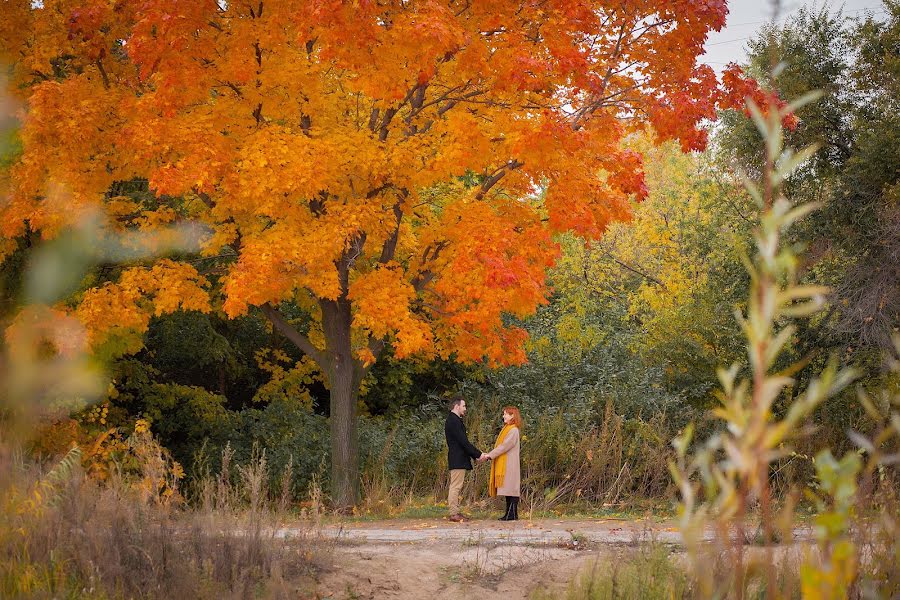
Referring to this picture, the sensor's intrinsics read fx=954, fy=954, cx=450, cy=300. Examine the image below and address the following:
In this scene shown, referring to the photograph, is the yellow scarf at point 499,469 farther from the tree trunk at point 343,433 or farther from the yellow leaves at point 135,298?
the yellow leaves at point 135,298

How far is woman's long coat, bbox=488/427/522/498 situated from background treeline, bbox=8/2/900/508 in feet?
1.82

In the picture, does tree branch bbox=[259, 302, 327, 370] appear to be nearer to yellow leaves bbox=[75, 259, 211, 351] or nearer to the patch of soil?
yellow leaves bbox=[75, 259, 211, 351]

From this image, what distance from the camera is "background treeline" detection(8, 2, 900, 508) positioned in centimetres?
1511

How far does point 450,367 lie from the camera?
853 inches

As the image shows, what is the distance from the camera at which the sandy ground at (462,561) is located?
297 inches

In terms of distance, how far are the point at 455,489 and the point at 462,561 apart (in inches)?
162

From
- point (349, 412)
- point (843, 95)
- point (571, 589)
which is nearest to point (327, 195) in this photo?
point (349, 412)

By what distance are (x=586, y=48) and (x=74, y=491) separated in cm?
872

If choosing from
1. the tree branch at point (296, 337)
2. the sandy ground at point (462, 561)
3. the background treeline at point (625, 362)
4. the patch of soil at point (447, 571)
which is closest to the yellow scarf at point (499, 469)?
the background treeline at point (625, 362)

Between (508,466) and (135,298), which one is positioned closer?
(508,466)

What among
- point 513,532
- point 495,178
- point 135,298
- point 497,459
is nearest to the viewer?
point 513,532

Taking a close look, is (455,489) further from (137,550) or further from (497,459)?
(137,550)

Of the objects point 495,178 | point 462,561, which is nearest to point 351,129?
point 495,178

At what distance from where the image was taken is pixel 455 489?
40.7 feet
